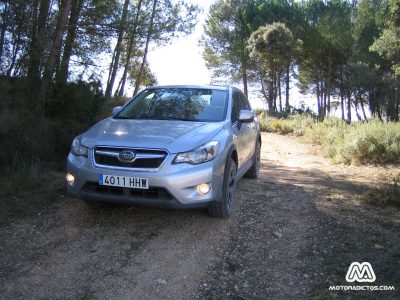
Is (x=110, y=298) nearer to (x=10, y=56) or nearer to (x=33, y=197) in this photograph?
(x=33, y=197)

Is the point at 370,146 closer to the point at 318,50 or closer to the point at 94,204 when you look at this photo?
the point at 94,204

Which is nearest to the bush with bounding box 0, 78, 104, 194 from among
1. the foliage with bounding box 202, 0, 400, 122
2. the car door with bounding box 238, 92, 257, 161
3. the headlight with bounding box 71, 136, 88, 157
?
the headlight with bounding box 71, 136, 88, 157

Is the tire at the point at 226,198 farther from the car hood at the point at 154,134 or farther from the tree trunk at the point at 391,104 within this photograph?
the tree trunk at the point at 391,104

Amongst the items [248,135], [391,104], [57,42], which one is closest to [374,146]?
[248,135]

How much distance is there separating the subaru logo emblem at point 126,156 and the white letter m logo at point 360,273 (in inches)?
94.0

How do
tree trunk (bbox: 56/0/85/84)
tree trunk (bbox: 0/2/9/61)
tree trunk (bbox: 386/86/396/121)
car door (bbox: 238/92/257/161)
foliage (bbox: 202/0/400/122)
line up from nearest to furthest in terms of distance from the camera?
car door (bbox: 238/92/257/161), tree trunk (bbox: 0/2/9/61), tree trunk (bbox: 56/0/85/84), foliage (bbox: 202/0/400/122), tree trunk (bbox: 386/86/396/121)

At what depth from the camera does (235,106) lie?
6113 millimetres

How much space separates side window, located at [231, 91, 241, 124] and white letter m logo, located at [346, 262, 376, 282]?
2460 mm

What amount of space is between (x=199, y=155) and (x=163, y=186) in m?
0.53

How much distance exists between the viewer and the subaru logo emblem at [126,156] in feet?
14.3

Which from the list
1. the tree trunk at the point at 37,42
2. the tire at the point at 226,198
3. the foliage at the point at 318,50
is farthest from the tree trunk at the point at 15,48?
the foliage at the point at 318,50

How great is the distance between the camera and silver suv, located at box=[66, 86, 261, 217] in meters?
4.33

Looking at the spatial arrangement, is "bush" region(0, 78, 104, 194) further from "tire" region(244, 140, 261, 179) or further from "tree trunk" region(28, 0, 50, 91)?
"tire" region(244, 140, 261, 179)

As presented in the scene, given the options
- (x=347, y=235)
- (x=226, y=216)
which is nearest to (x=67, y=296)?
(x=226, y=216)
